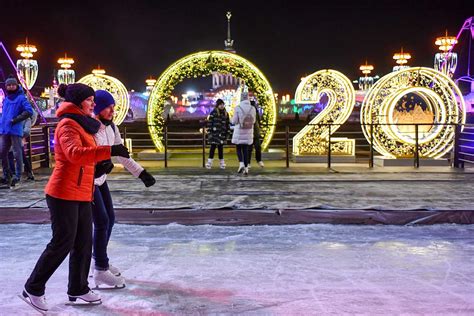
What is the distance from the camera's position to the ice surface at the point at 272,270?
3248mm

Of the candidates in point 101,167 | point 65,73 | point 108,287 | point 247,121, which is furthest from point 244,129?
point 65,73

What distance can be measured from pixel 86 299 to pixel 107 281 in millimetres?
353

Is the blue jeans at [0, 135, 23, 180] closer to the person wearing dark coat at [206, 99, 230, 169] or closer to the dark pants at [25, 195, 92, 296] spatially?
the person wearing dark coat at [206, 99, 230, 169]

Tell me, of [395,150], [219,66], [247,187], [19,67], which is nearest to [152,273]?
[247,187]

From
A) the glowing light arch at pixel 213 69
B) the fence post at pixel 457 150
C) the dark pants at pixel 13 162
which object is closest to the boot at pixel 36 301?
the dark pants at pixel 13 162

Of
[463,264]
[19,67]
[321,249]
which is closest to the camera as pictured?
[463,264]

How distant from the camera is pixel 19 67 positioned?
25000 millimetres

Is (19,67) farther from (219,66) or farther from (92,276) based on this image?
(92,276)

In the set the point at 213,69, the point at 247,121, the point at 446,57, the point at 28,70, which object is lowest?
the point at 247,121

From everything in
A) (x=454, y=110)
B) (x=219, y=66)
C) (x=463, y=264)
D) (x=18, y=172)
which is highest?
(x=219, y=66)

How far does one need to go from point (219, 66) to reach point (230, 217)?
876cm

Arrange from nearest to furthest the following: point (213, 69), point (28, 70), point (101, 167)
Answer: point (101, 167), point (213, 69), point (28, 70)

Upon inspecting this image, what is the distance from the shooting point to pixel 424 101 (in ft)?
37.5

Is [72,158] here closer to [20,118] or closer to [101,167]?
[101,167]
